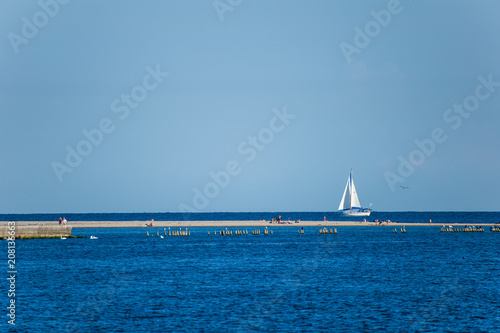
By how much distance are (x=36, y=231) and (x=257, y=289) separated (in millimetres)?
77563

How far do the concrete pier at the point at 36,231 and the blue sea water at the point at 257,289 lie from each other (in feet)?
60.1

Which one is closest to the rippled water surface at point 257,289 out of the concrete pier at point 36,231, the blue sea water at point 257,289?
the blue sea water at point 257,289

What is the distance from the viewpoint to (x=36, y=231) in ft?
414

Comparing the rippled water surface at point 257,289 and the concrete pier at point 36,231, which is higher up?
the concrete pier at point 36,231

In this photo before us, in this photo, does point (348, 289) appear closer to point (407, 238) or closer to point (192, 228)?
point (407, 238)

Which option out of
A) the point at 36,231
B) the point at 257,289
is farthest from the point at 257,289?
the point at 36,231

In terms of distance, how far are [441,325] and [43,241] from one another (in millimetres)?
92123

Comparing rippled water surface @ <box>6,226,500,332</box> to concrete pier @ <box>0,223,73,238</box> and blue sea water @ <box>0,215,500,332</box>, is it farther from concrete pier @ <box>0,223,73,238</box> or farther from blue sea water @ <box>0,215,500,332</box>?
concrete pier @ <box>0,223,73,238</box>

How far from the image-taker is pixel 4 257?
89688mm

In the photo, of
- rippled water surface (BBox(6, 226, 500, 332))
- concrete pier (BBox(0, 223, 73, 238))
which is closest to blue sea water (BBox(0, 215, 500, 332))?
rippled water surface (BBox(6, 226, 500, 332))

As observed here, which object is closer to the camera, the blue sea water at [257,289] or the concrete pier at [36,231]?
the blue sea water at [257,289]

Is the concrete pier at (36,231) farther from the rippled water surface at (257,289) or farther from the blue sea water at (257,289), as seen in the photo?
the rippled water surface at (257,289)

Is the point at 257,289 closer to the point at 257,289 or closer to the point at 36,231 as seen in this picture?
the point at 257,289

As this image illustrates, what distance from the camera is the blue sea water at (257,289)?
152 ft
